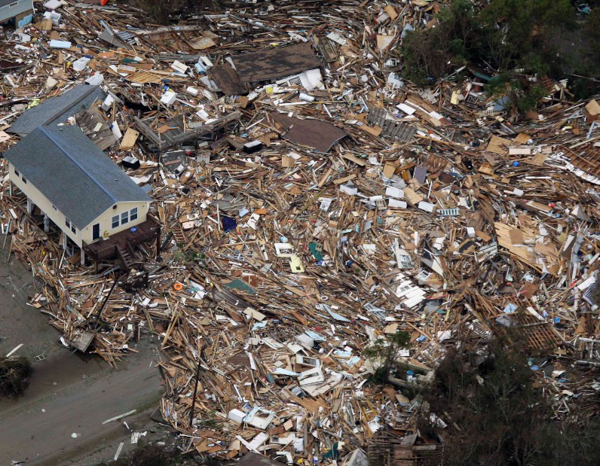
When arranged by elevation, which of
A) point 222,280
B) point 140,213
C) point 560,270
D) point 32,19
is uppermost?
point 32,19

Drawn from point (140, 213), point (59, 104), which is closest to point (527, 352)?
point (140, 213)

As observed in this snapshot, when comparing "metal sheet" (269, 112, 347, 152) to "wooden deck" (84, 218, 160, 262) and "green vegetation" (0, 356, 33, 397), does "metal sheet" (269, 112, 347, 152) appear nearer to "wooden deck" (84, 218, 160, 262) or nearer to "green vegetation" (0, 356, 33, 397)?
"wooden deck" (84, 218, 160, 262)

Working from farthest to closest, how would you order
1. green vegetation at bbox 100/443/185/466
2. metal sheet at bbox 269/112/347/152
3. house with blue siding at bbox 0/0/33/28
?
1. house with blue siding at bbox 0/0/33/28
2. metal sheet at bbox 269/112/347/152
3. green vegetation at bbox 100/443/185/466

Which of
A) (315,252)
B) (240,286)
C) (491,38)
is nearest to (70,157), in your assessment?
(240,286)

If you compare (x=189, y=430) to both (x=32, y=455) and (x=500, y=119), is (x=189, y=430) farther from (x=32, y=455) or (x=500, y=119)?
(x=500, y=119)

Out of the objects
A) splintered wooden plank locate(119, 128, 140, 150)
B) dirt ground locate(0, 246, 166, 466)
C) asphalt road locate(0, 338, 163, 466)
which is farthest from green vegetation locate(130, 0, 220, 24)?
asphalt road locate(0, 338, 163, 466)

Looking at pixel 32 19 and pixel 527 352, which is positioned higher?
pixel 32 19

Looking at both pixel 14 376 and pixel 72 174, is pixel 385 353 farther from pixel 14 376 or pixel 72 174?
pixel 72 174
